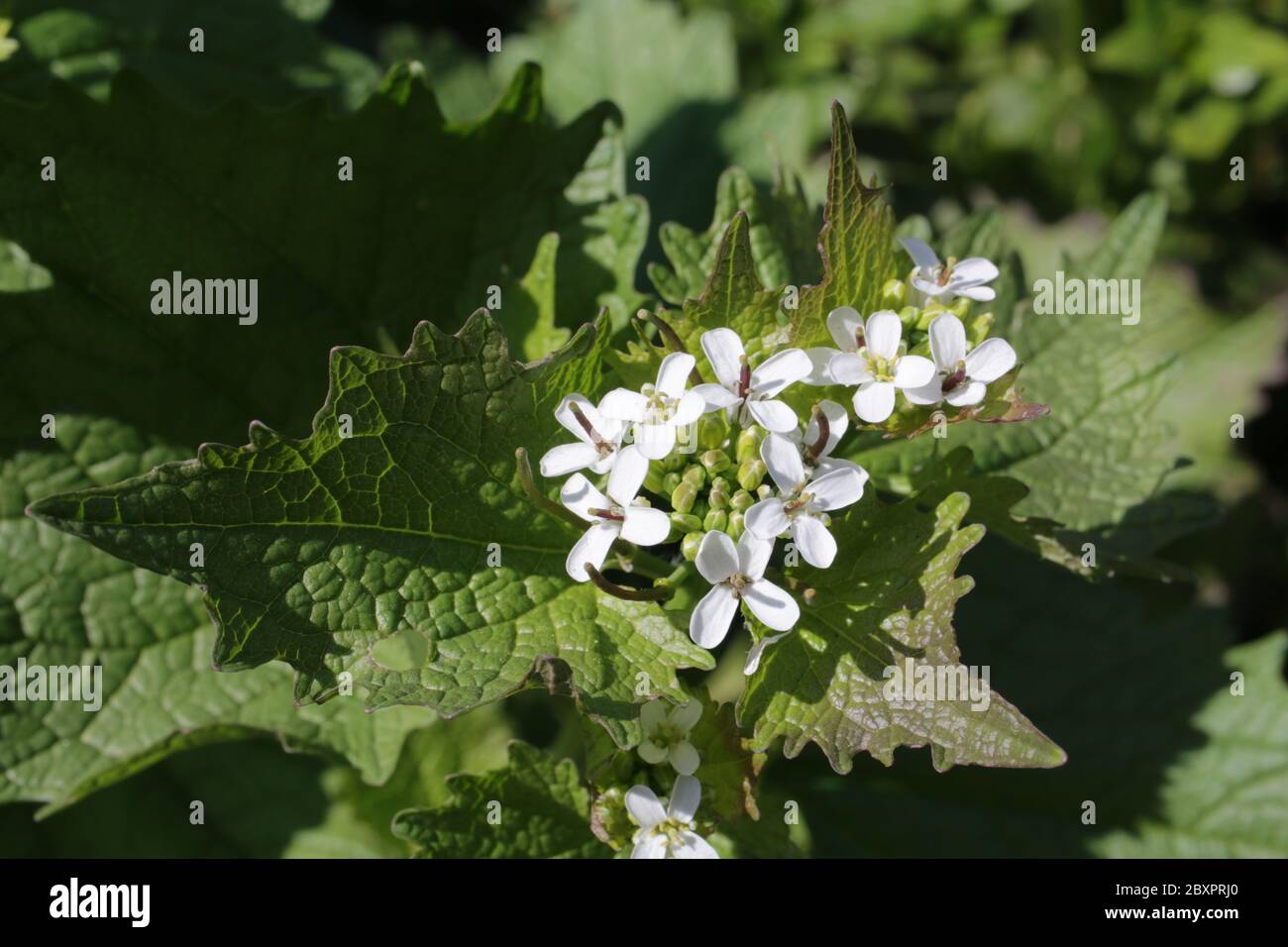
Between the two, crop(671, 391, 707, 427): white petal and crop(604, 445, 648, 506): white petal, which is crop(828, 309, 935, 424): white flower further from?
crop(604, 445, 648, 506): white petal

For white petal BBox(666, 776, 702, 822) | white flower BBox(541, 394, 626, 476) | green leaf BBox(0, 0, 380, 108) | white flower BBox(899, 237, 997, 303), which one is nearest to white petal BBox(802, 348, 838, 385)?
white flower BBox(899, 237, 997, 303)

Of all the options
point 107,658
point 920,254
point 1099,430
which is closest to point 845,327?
point 920,254

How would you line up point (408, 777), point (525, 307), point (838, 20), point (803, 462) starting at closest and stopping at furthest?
point (803, 462) < point (525, 307) < point (408, 777) < point (838, 20)

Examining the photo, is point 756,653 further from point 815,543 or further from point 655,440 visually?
point 655,440

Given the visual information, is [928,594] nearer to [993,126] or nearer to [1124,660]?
[1124,660]

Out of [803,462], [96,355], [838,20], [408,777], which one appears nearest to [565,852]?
[408,777]

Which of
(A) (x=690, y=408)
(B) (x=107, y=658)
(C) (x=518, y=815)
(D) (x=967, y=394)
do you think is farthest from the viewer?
(B) (x=107, y=658)

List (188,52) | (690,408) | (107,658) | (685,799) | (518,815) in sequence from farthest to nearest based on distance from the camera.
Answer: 1. (188,52)
2. (107,658)
3. (518,815)
4. (685,799)
5. (690,408)
